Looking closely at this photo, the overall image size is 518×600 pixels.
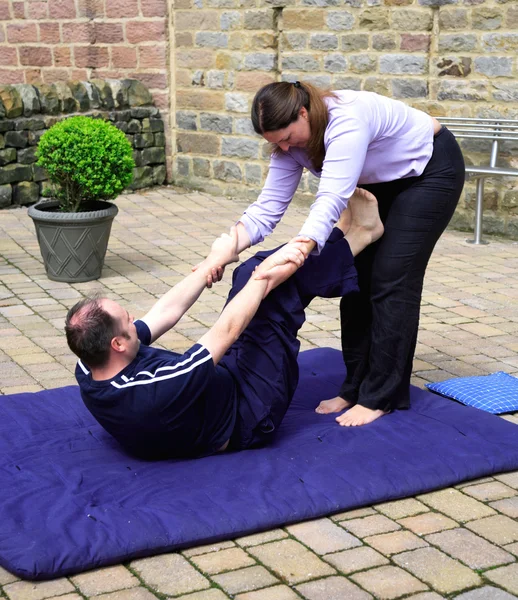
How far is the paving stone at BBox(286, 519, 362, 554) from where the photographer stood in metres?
2.74

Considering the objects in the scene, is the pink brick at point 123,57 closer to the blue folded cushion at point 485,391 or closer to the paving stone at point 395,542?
the blue folded cushion at point 485,391

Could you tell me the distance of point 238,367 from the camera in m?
3.37

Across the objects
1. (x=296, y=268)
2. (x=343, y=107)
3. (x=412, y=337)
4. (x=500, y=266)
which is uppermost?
(x=343, y=107)

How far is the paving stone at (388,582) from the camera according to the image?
2.49 meters

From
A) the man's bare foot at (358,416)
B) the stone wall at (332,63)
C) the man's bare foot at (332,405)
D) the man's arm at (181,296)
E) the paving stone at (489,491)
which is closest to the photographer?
the paving stone at (489,491)

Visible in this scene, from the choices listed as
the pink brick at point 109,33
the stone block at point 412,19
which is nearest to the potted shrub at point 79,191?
the stone block at point 412,19

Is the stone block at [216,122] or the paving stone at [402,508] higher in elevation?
the stone block at [216,122]

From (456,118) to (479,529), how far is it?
4974mm

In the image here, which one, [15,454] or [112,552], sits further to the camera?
[15,454]

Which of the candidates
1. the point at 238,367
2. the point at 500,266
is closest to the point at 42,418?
the point at 238,367

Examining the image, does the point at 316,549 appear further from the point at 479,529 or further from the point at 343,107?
the point at 343,107

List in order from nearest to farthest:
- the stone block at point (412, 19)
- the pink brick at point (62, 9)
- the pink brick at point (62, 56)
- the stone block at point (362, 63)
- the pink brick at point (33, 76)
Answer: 1. the stone block at point (412, 19)
2. the stone block at point (362, 63)
3. the pink brick at point (62, 9)
4. the pink brick at point (62, 56)
5. the pink brick at point (33, 76)

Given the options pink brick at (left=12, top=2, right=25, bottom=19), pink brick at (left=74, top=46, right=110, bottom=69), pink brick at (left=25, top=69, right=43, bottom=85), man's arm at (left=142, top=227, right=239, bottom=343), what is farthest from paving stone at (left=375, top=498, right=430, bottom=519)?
pink brick at (left=12, top=2, right=25, bottom=19)

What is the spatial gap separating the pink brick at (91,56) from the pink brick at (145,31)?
45cm
